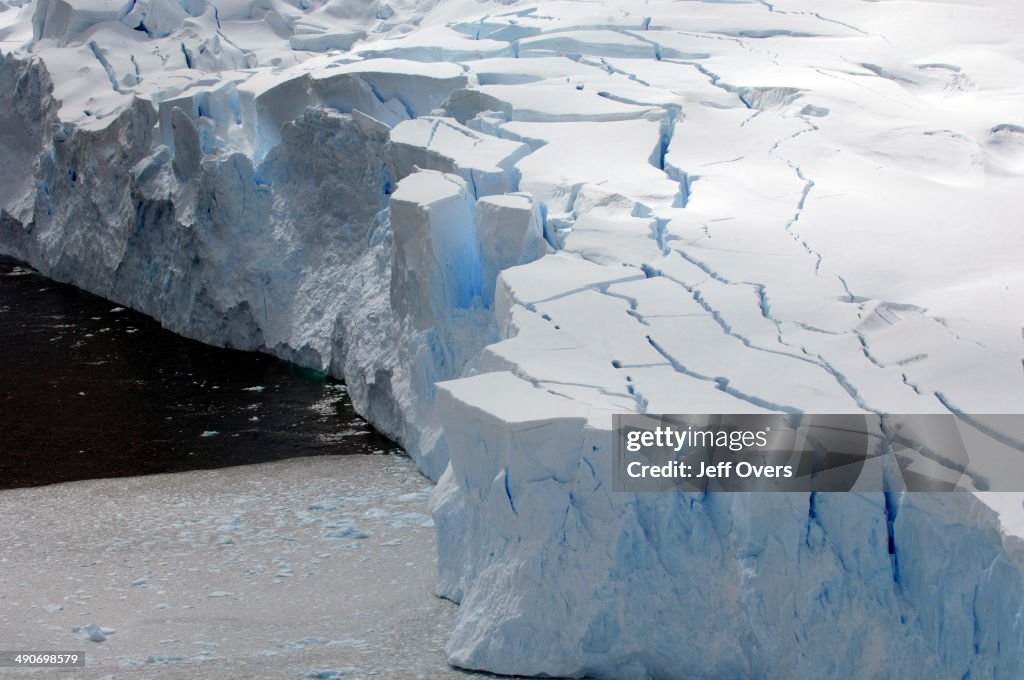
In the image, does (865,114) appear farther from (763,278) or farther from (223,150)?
(223,150)

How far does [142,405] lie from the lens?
19.5ft

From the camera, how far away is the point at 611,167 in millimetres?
5098

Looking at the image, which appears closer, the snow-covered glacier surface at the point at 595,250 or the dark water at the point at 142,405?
the snow-covered glacier surface at the point at 595,250

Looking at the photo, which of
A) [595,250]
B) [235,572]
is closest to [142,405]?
[235,572]

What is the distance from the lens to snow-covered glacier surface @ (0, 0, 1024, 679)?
9.46 ft

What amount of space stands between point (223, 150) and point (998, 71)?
4.33 m

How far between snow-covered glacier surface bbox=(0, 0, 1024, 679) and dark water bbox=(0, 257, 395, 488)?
0.21 meters

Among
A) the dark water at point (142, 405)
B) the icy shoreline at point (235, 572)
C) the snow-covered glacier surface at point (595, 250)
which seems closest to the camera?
the snow-covered glacier surface at point (595, 250)

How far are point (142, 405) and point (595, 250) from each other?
2.85 metres

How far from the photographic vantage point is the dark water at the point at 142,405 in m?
5.27

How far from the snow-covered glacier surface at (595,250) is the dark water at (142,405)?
209mm

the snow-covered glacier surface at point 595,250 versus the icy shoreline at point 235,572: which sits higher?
the snow-covered glacier surface at point 595,250

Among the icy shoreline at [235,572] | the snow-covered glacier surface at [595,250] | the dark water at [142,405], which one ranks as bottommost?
the dark water at [142,405]

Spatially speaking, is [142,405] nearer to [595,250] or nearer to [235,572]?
[235,572]
